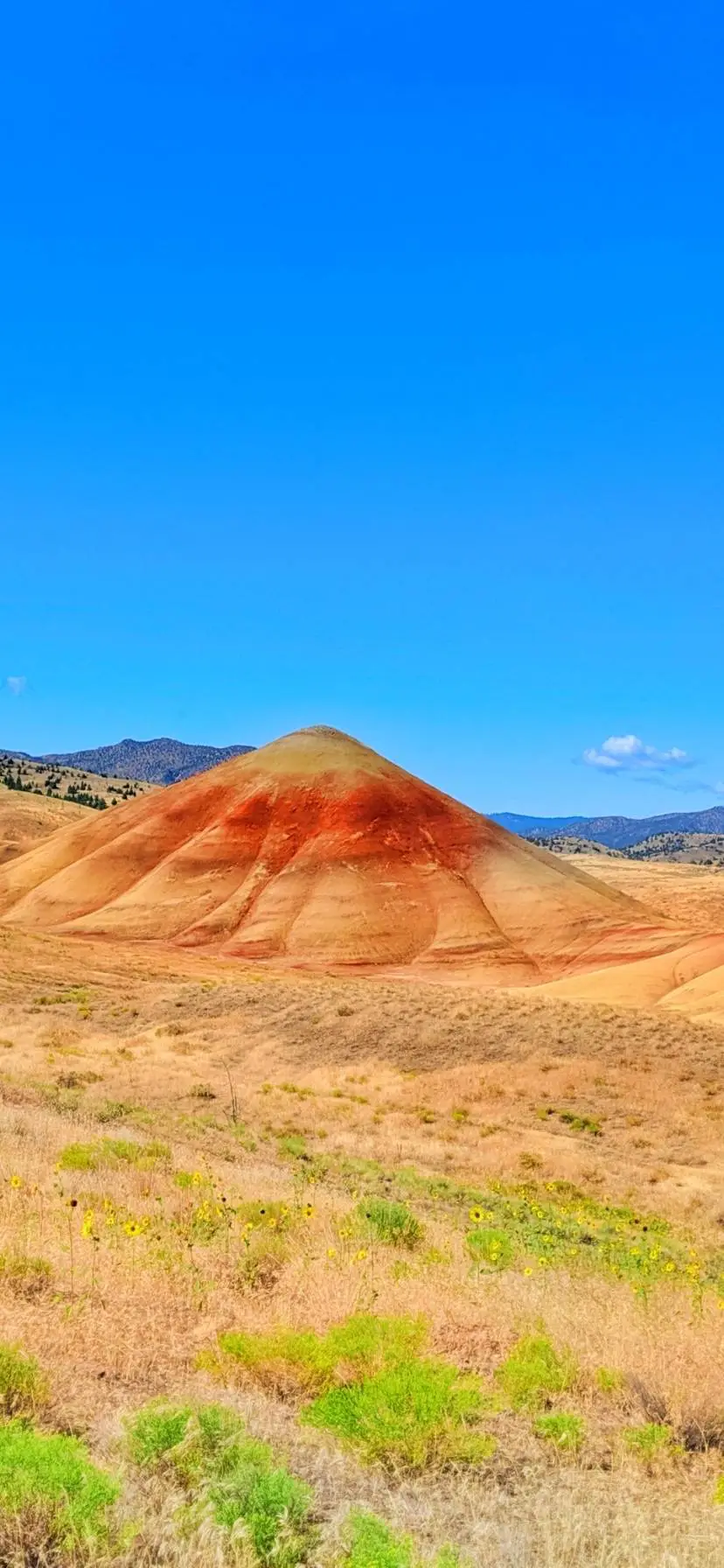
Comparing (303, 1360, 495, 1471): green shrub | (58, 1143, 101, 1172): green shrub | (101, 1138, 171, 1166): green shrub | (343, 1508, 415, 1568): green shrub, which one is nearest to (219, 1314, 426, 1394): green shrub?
(303, 1360, 495, 1471): green shrub

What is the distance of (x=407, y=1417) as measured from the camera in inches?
210

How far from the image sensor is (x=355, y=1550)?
13.0 ft

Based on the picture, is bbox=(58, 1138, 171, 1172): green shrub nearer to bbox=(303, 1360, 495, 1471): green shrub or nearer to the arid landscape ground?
the arid landscape ground

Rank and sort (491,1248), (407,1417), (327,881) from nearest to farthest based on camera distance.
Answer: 1. (407,1417)
2. (491,1248)
3. (327,881)

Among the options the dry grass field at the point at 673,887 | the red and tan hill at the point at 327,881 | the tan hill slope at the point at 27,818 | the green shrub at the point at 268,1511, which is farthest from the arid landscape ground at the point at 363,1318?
the tan hill slope at the point at 27,818

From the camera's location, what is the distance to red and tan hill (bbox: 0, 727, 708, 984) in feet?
189

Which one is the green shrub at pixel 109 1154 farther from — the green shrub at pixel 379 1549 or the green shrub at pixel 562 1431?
the green shrub at pixel 379 1549

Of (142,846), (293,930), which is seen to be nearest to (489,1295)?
(293,930)

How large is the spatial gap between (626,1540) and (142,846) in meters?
68.5

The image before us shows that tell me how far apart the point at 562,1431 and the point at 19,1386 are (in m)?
2.90

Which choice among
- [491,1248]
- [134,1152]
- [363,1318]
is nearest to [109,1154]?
[134,1152]

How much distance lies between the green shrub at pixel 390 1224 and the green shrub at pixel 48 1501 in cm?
582

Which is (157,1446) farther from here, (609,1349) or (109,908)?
(109,908)

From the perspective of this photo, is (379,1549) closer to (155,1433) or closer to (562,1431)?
(155,1433)
